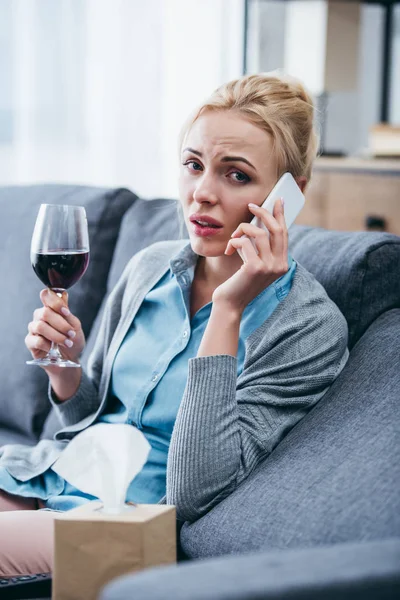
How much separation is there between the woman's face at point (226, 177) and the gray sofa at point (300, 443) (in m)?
0.24

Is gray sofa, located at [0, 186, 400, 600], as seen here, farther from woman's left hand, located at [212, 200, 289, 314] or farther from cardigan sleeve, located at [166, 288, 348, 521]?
woman's left hand, located at [212, 200, 289, 314]

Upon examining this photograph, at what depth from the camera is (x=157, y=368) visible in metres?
1.40

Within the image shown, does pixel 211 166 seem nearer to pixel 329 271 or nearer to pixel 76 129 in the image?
pixel 329 271

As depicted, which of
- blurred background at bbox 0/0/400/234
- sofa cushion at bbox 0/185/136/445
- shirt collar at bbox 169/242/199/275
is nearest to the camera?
shirt collar at bbox 169/242/199/275

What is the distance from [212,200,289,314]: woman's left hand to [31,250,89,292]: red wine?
0.74 ft

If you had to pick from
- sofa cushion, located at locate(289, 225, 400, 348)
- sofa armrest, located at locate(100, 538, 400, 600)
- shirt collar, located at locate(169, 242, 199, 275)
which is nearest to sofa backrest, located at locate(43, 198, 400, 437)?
sofa cushion, located at locate(289, 225, 400, 348)

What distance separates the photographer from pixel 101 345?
1.60 meters

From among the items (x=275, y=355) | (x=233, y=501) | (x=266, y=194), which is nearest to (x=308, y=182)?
(x=266, y=194)

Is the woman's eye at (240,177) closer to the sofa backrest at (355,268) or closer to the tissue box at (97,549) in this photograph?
the sofa backrest at (355,268)

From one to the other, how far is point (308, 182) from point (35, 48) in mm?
1820

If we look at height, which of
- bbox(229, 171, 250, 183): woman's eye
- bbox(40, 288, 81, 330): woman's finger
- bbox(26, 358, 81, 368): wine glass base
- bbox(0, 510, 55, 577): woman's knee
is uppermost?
bbox(229, 171, 250, 183): woman's eye

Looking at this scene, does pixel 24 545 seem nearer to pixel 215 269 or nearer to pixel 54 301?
pixel 54 301

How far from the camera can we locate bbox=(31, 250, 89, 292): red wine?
50.3 inches

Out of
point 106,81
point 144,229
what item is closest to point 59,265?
point 144,229
